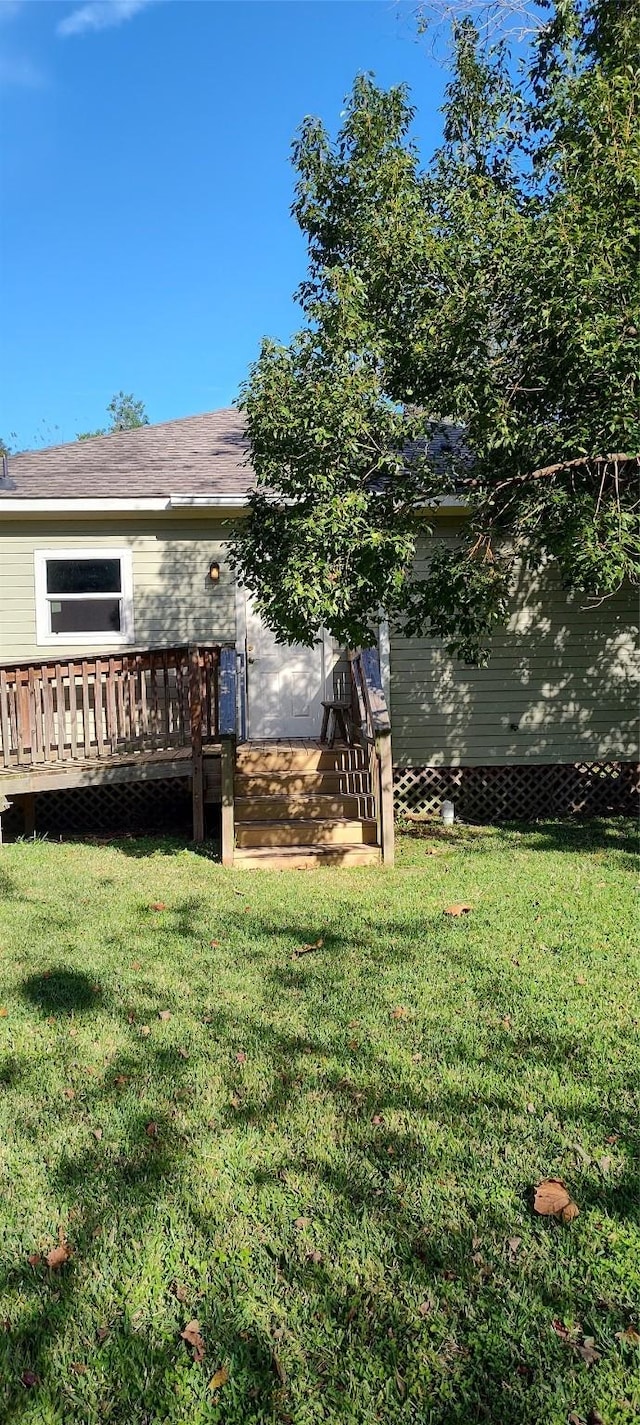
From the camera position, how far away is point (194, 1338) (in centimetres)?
195

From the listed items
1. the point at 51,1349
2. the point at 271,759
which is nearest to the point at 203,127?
the point at 271,759

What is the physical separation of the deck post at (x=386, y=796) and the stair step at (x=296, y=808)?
1.72 feet

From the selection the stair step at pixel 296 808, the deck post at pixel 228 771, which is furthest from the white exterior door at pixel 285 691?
the stair step at pixel 296 808

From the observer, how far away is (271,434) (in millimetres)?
6047

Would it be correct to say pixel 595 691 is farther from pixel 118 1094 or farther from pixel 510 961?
pixel 118 1094

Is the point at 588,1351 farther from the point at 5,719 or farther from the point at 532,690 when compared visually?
the point at 532,690

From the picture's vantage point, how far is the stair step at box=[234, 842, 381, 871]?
6.96 meters

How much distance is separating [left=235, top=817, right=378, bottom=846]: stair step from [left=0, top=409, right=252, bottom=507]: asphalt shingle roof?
13.3 feet

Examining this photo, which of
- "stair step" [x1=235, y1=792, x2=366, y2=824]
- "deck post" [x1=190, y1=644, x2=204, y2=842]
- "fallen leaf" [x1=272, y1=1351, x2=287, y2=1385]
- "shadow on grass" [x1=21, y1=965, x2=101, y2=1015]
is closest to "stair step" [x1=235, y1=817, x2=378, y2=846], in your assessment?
"stair step" [x1=235, y1=792, x2=366, y2=824]

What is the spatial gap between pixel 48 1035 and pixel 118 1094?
0.68m

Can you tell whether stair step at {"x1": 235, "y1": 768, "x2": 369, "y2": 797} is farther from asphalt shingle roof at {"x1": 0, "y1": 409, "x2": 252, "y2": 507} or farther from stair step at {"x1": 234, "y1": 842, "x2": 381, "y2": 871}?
asphalt shingle roof at {"x1": 0, "y1": 409, "x2": 252, "y2": 507}

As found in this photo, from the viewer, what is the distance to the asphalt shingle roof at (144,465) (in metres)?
9.36

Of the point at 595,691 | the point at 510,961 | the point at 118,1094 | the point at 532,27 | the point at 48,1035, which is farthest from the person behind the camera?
the point at 595,691

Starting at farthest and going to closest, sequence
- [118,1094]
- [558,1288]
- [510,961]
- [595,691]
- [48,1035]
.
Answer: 1. [595,691]
2. [510,961]
3. [48,1035]
4. [118,1094]
5. [558,1288]
